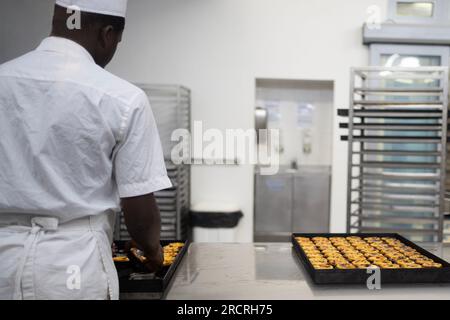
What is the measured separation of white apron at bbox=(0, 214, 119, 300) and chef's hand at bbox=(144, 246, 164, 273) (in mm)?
196

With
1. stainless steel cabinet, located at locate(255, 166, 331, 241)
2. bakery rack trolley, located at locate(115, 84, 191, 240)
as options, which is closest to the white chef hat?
bakery rack trolley, located at locate(115, 84, 191, 240)

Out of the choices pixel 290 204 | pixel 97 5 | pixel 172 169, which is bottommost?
pixel 290 204

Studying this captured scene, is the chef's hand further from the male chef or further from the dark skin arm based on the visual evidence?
the male chef

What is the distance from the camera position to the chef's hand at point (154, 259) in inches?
51.4

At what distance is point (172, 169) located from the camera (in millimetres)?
3738

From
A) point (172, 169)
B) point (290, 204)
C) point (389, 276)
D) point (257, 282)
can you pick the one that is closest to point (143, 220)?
point (257, 282)

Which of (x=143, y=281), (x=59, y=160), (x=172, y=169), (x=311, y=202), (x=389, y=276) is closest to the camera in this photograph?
(x=59, y=160)

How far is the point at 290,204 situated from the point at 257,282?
2897 mm

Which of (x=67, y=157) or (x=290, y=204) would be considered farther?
(x=290, y=204)

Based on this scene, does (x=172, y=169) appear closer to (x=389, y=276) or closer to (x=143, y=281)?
(x=143, y=281)

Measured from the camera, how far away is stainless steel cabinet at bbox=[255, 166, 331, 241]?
4.28 m

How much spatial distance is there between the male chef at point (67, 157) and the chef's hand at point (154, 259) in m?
0.18

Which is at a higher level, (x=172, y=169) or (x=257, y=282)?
(x=172, y=169)

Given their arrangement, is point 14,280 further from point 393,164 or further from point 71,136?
point 393,164
